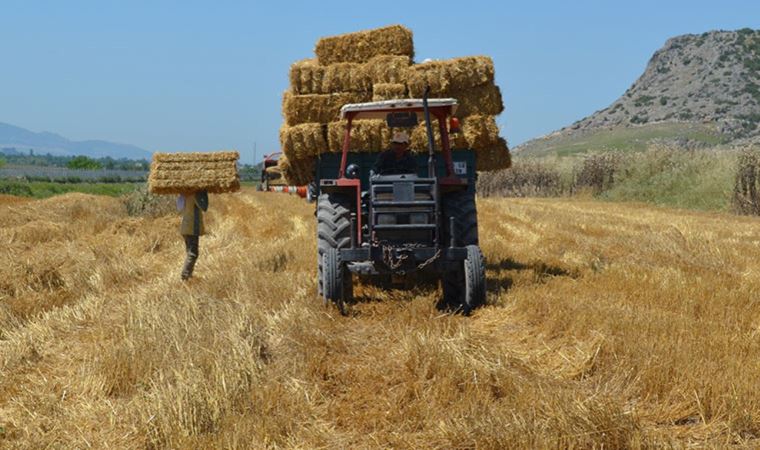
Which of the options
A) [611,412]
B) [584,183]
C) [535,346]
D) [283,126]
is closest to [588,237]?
[283,126]

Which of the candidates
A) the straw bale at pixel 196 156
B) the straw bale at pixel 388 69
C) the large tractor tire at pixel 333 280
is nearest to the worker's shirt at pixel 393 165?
the large tractor tire at pixel 333 280

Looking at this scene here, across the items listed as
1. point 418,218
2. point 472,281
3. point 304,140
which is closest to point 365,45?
point 304,140

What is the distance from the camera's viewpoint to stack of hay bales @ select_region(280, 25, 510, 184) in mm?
10648

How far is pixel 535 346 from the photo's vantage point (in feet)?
20.1

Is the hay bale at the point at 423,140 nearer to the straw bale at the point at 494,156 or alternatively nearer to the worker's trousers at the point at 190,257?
the straw bale at the point at 494,156

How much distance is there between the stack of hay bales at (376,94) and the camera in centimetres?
1065

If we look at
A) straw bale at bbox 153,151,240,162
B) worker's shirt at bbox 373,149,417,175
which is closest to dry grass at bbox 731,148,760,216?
straw bale at bbox 153,151,240,162

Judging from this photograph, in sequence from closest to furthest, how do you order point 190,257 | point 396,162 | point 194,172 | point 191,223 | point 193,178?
point 396,162 → point 190,257 → point 191,223 → point 193,178 → point 194,172

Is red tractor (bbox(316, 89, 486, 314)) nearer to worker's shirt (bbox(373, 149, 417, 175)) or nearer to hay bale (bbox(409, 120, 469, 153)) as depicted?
worker's shirt (bbox(373, 149, 417, 175))

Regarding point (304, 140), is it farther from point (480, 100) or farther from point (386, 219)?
point (386, 219)

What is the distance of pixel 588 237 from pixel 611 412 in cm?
1046

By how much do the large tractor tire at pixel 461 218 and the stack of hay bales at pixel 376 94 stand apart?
7.72ft

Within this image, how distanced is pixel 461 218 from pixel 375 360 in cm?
290

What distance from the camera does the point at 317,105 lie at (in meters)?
11.1
